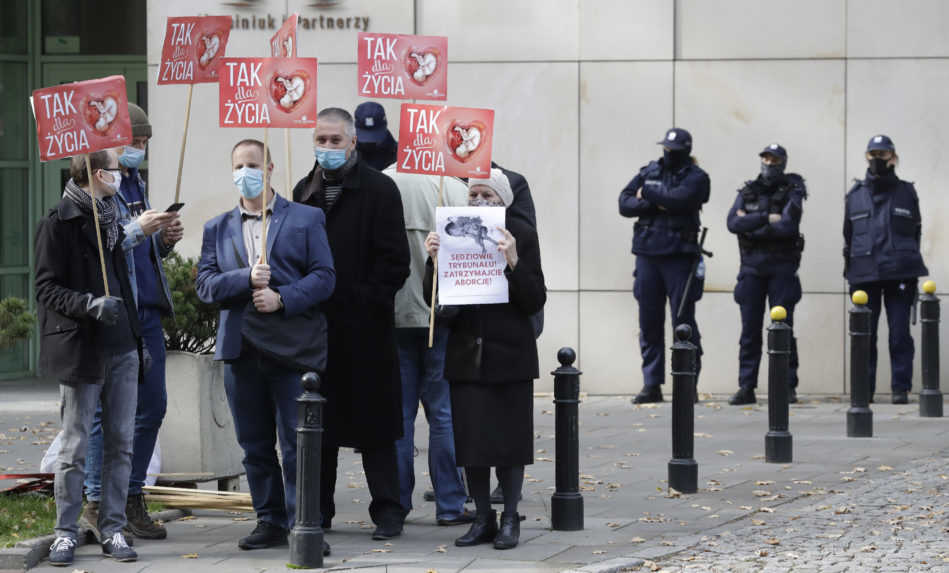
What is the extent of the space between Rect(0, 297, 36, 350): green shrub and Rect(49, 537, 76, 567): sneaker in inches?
51.1

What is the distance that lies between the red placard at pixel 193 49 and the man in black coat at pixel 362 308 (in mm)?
943

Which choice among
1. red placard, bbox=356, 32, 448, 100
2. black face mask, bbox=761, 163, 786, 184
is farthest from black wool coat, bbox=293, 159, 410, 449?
black face mask, bbox=761, 163, 786, 184

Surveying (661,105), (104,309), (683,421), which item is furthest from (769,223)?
(104,309)

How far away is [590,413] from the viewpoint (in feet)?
46.9

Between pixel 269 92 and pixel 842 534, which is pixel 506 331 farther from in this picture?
pixel 842 534

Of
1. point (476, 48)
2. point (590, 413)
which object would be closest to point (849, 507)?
point (590, 413)

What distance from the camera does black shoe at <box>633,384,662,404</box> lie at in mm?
14617

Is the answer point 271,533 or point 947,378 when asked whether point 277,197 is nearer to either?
point 271,533

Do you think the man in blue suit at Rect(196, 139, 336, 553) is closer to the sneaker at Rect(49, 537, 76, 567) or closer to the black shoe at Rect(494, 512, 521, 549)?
the sneaker at Rect(49, 537, 76, 567)

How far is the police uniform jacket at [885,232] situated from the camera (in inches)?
568

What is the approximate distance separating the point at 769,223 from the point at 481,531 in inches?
267

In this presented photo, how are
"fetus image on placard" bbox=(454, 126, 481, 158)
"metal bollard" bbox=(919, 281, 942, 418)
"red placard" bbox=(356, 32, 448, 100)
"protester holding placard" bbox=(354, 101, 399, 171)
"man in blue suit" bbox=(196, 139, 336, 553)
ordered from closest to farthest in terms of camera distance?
"man in blue suit" bbox=(196, 139, 336, 553)
"fetus image on placard" bbox=(454, 126, 481, 158)
"red placard" bbox=(356, 32, 448, 100)
"protester holding placard" bbox=(354, 101, 399, 171)
"metal bollard" bbox=(919, 281, 942, 418)

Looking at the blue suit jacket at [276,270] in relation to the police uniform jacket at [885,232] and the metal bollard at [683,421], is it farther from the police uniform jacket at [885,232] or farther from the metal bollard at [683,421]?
the police uniform jacket at [885,232]

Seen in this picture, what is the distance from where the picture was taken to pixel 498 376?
8.04 metres
